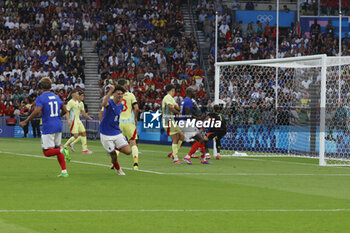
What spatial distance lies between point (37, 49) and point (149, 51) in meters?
6.60

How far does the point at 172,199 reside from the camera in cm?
1213

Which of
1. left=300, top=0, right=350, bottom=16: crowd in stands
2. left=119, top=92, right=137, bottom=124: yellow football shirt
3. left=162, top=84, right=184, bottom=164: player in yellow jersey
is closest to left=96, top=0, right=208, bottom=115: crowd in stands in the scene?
left=300, top=0, right=350, bottom=16: crowd in stands

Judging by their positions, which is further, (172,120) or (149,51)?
(149,51)

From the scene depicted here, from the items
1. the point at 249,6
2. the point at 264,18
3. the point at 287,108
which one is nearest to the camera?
the point at 287,108

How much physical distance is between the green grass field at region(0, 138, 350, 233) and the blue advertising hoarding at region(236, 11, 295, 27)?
28.5 metres

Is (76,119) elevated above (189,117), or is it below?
below

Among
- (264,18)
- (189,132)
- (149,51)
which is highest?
(264,18)

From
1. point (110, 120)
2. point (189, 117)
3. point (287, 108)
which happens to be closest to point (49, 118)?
A: point (110, 120)

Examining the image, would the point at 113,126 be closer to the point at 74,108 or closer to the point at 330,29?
the point at 74,108

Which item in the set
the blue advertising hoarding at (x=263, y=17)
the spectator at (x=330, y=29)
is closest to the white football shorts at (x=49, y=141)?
the spectator at (x=330, y=29)

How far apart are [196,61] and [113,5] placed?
7.25m

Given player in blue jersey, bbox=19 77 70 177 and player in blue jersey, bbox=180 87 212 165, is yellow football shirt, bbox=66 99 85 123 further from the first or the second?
player in blue jersey, bbox=19 77 70 177

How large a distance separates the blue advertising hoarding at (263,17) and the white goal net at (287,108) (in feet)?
48.4

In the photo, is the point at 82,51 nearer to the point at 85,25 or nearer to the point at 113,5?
the point at 85,25
